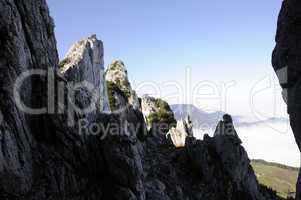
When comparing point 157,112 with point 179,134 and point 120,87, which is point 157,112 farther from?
point 179,134

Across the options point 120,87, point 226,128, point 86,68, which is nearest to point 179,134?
point 226,128

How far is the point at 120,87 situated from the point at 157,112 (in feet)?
34.8

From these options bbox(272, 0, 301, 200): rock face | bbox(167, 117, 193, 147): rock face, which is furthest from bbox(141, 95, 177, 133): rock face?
bbox(272, 0, 301, 200): rock face

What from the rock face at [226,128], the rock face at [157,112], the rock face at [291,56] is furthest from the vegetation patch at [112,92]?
the rock face at [291,56]

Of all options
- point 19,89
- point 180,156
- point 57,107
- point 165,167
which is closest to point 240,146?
point 180,156

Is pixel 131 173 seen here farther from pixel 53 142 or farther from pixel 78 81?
pixel 78 81

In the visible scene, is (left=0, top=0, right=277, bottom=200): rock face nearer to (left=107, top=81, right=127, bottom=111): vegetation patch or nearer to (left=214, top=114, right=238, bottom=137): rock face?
(left=214, top=114, right=238, bottom=137): rock face

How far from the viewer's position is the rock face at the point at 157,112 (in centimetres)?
8226

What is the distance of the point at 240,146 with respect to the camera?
56.2 m

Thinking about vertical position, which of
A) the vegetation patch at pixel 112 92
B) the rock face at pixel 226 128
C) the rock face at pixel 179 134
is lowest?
the rock face at pixel 179 134

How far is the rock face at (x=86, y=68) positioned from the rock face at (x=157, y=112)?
20970 millimetres

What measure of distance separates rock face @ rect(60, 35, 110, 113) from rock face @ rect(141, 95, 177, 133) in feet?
68.8

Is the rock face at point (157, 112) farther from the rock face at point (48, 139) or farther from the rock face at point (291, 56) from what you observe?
the rock face at point (291, 56)

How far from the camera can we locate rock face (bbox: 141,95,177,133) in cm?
8226
